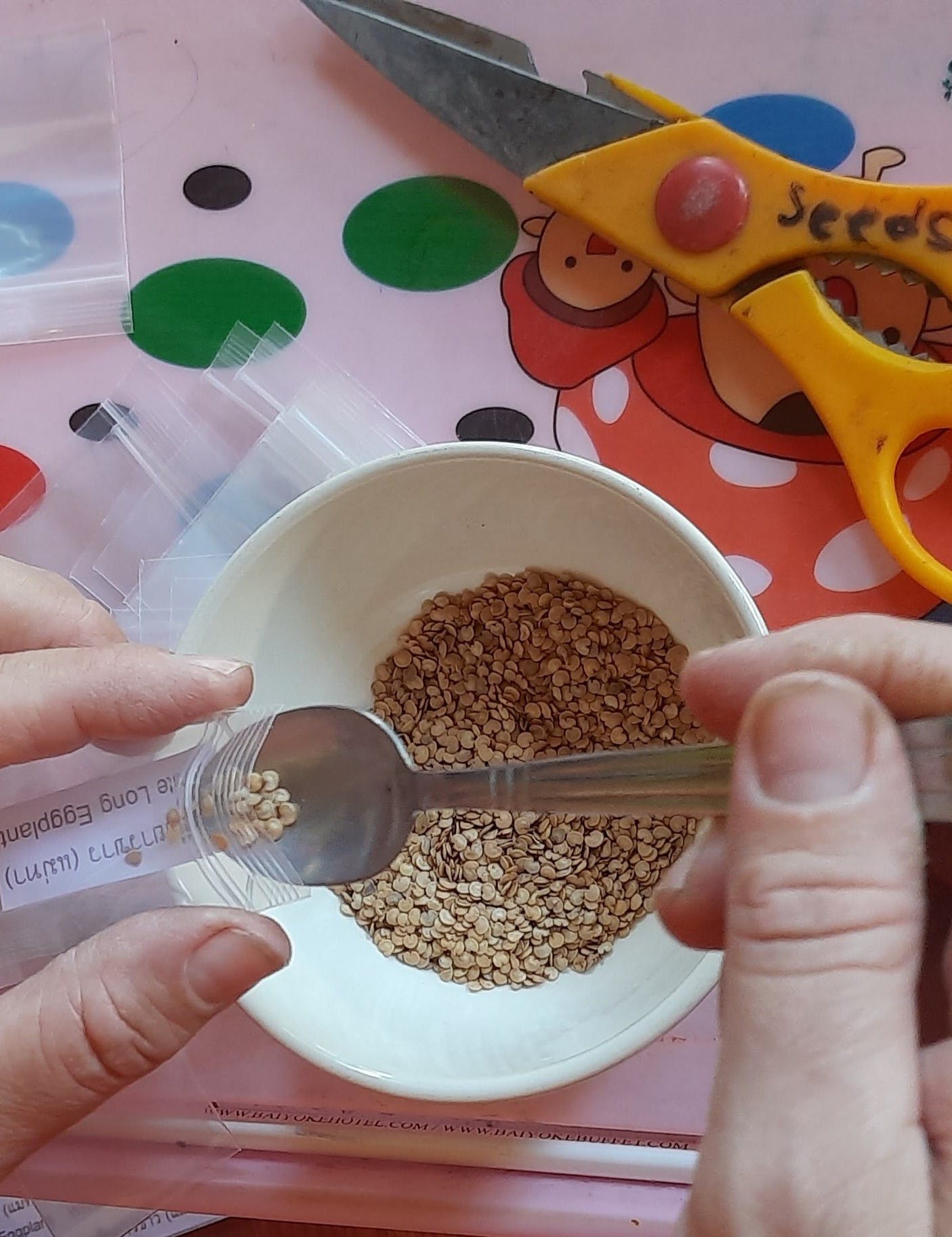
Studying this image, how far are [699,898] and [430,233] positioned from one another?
496 mm

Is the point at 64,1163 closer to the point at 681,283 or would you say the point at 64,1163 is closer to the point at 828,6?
the point at 681,283

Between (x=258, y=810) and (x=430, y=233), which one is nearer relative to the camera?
(x=258, y=810)

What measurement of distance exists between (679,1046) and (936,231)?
1.77ft

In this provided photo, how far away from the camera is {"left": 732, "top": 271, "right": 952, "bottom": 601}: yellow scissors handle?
0.69m

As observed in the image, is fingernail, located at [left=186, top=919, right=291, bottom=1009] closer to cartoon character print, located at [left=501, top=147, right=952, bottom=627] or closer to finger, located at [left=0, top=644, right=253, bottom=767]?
finger, located at [left=0, top=644, right=253, bottom=767]

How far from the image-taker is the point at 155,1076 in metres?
0.75

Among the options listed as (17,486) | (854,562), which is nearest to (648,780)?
(854,562)

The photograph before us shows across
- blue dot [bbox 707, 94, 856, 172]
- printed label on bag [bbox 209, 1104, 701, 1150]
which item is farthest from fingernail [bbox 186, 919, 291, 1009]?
blue dot [bbox 707, 94, 856, 172]

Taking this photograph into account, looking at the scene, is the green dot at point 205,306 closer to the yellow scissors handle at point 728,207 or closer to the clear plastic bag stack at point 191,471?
the clear plastic bag stack at point 191,471

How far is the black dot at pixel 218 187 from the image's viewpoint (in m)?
0.81

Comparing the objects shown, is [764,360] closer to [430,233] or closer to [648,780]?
[430,233]

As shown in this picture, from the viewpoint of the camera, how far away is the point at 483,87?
0.74 meters

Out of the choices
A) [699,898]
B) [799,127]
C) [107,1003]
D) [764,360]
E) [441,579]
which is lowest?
[107,1003]

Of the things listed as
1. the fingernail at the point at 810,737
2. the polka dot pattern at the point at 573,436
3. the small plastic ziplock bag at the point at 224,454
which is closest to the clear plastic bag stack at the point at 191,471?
the small plastic ziplock bag at the point at 224,454
